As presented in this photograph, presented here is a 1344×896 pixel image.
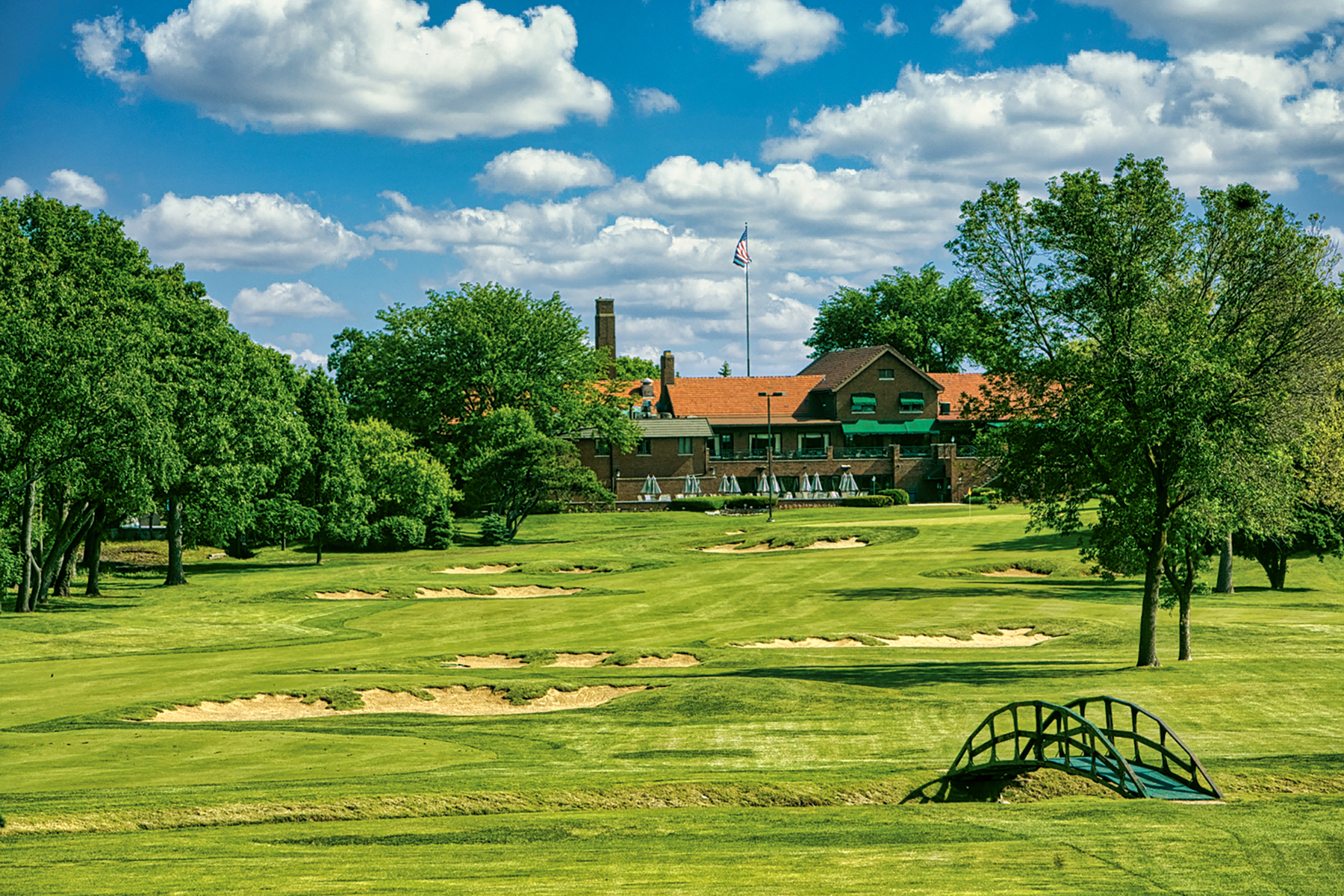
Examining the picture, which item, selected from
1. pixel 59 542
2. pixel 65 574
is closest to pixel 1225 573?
pixel 59 542

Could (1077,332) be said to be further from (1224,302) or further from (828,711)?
(828,711)

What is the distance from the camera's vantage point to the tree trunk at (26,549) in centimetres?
4241

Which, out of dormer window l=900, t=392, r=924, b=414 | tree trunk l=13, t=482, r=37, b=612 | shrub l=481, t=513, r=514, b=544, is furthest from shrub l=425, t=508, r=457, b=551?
dormer window l=900, t=392, r=924, b=414

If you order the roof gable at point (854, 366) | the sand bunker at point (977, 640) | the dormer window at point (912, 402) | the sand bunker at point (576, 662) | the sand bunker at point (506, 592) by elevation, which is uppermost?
the roof gable at point (854, 366)

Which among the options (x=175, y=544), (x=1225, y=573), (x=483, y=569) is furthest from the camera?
(x=483, y=569)

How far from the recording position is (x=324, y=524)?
194 feet

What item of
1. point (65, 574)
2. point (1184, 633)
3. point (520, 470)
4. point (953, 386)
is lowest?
point (1184, 633)

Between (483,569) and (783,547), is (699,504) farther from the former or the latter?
(483,569)

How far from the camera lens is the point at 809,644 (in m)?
34.1

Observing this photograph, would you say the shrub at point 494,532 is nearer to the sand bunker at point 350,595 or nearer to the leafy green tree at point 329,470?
the leafy green tree at point 329,470

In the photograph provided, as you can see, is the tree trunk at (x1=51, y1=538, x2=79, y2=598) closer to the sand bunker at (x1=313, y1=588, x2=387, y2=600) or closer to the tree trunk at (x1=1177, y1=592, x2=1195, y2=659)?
the sand bunker at (x1=313, y1=588, x2=387, y2=600)

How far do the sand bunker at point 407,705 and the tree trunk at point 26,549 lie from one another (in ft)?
75.4

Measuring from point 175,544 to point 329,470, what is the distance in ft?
30.2

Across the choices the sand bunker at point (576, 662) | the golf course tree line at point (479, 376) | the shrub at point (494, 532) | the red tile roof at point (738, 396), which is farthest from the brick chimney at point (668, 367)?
the sand bunker at point (576, 662)
